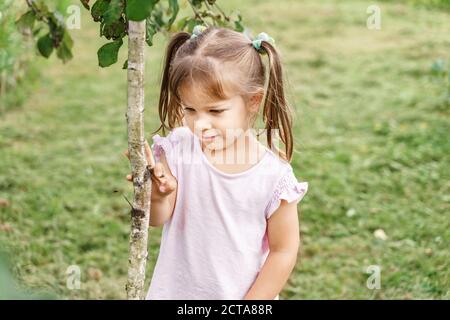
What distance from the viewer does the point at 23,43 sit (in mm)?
4977

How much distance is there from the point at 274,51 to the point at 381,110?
3394 millimetres

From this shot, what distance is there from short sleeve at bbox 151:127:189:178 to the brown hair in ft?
0.32

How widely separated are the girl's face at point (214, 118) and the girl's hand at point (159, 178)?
0.12 meters

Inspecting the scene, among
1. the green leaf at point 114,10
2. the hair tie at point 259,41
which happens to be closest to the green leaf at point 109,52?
the green leaf at point 114,10

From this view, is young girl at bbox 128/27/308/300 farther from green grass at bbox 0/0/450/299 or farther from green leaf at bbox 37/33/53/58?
green leaf at bbox 37/33/53/58

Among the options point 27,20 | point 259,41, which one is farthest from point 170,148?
point 27,20

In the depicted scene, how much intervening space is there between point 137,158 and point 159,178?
0.09 metres

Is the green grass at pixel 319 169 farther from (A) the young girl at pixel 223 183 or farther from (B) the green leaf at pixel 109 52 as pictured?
(B) the green leaf at pixel 109 52

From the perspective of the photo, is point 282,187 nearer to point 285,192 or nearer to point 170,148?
point 285,192

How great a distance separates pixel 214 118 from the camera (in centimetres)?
171

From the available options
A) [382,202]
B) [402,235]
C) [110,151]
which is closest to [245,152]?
[402,235]
